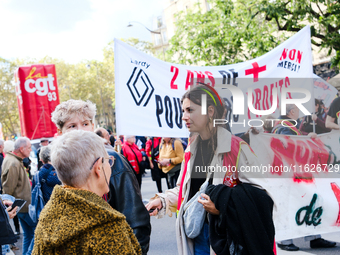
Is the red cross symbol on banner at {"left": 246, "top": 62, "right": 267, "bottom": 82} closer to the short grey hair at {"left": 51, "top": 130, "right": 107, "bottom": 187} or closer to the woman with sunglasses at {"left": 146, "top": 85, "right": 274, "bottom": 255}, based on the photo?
the woman with sunglasses at {"left": 146, "top": 85, "right": 274, "bottom": 255}

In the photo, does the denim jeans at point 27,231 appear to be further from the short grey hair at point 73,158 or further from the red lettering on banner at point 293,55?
the red lettering on banner at point 293,55

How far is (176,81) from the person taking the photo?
4707mm

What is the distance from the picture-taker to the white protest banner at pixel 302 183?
367 cm

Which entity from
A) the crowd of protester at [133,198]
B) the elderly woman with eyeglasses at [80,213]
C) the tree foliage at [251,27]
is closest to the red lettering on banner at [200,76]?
the crowd of protester at [133,198]

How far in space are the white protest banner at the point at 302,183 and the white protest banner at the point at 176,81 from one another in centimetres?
58

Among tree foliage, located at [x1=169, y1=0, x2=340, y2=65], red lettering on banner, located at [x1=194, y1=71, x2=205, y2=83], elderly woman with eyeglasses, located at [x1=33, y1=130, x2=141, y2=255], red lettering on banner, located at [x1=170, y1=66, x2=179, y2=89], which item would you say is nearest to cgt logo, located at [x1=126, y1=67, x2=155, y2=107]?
red lettering on banner, located at [x1=170, y1=66, x2=179, y2=89]

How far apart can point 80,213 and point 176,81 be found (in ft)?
11.5

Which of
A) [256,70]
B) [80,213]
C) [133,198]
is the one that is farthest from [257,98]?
[80,213]

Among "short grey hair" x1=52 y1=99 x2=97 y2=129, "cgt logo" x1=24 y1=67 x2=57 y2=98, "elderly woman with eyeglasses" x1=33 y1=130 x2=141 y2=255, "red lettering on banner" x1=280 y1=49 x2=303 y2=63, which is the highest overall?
"cgt logo" x1=24 y1=67 x2=57 y2=98

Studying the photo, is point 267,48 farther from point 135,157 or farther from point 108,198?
point 108,198

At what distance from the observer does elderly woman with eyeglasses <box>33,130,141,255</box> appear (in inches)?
52.4

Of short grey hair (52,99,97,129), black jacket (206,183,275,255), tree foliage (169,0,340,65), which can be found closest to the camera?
black jacket (206,183,275,255)

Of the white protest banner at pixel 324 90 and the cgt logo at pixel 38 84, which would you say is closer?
the white protest banner at pixel 324 90

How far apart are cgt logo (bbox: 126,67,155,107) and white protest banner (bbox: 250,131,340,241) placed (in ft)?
5.52
